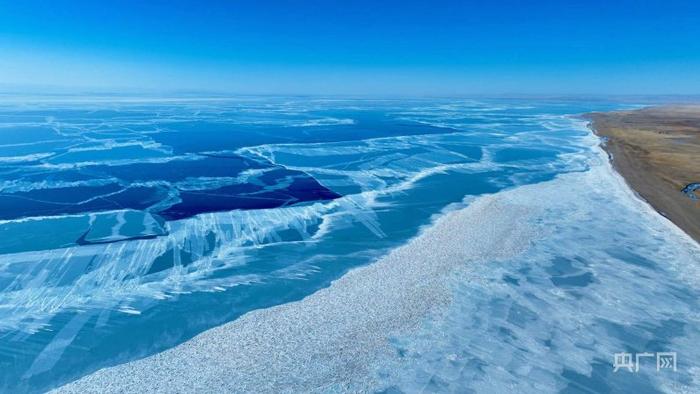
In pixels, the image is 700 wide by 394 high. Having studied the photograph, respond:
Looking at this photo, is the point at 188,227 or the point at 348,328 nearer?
the point at 348,328

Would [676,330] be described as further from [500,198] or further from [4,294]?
[4,294]

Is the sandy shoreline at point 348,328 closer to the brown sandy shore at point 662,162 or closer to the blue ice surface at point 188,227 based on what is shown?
the blue ice surface at point 188,227

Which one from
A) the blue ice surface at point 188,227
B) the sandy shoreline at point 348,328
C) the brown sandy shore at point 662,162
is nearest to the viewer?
the sandy shoreline at point 348,328

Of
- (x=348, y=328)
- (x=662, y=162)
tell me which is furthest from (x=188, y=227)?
(x=662, y=162)

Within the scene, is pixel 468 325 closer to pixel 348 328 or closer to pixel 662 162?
pixel 348 328

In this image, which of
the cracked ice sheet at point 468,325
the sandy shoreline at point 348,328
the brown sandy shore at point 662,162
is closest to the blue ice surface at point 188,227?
the cracked ice sheet at point 468,325

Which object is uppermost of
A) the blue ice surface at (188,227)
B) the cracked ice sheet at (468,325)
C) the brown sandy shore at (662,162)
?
the brown sandy shore at (662,162)

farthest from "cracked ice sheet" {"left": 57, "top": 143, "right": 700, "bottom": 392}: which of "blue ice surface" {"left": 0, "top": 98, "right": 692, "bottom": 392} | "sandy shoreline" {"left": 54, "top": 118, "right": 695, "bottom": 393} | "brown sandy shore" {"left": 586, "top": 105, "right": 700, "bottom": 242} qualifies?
"brown sandy shore" {"left": 586, "top": 105, "right": 700, "bottom": 242}
